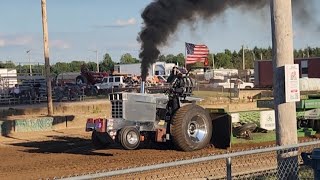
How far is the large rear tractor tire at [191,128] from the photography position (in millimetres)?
13836

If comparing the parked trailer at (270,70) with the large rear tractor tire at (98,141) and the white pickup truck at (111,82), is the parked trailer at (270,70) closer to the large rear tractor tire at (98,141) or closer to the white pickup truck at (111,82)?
the white pickup truck at (111,82)

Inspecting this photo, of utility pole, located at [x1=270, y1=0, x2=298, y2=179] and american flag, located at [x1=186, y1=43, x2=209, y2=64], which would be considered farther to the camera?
american flag, located at [x1=186, y1=43, x2=209, y2=64]

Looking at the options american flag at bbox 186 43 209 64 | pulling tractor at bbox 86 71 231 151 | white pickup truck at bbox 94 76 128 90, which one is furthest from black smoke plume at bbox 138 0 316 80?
white pickup truck at bbox 94 76 128 90

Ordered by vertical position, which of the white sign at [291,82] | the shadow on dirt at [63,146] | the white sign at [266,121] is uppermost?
the white sign at [291,82]

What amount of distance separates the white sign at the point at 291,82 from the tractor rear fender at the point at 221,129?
748 cm

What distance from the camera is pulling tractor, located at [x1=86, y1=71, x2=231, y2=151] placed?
45.3 ft

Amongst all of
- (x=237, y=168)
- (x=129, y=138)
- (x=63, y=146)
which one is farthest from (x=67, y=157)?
(x=237, y=168)

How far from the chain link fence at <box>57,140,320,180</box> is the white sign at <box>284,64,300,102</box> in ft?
2.06

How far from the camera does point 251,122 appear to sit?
51.9 feet

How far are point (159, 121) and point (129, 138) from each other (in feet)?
3.14

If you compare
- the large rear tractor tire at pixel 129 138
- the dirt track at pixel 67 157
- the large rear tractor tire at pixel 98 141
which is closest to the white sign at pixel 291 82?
the dirt track at pixel 67 157

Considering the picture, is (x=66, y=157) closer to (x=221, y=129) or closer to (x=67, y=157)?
(x=67, y=157)

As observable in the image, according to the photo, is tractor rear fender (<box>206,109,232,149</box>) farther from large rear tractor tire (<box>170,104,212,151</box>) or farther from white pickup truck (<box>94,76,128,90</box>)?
white pickup truck (<box>94,76,128,90</box>)

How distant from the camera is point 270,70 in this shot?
7381 cm
